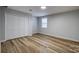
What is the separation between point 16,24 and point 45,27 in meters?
2.87

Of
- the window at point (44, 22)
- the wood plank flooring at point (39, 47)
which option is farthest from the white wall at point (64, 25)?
the wood plank flooring at point (39, 47)

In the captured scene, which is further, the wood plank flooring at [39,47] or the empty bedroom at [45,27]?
the empty bedroom at [45,27]

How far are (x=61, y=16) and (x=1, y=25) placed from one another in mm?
3763

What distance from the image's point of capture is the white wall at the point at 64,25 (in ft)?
13.3

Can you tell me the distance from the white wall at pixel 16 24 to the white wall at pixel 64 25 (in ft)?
6.27

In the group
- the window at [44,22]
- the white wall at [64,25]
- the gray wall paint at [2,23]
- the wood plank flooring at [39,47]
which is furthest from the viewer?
the window at [44,22]

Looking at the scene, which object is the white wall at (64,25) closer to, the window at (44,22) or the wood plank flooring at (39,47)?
the window at (44,22)

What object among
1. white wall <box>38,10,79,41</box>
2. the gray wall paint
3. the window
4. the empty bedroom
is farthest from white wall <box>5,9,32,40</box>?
white wall <box>38,10,79,41</box>

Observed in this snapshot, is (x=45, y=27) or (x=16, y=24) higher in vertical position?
(x=16, y=24)

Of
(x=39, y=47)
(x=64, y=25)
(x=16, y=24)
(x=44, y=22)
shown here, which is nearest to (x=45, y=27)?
(x=44, y=22)

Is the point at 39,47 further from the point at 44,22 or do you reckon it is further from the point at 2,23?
the point at 44,22

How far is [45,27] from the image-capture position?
677 centimetres

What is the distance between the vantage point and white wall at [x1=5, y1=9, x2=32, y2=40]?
4.10m

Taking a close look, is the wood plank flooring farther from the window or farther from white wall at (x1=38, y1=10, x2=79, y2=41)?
the window
